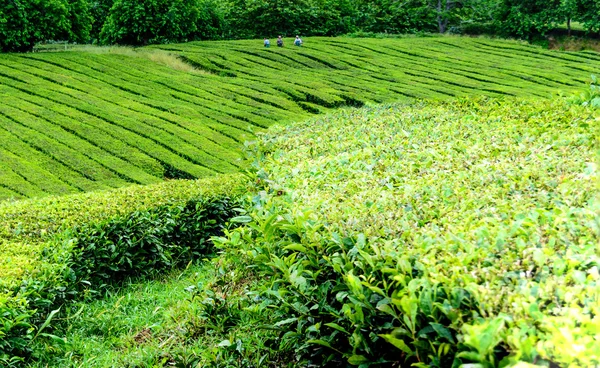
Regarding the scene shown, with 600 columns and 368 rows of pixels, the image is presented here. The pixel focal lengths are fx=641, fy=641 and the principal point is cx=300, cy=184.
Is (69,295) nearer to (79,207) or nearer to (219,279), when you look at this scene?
(79,207)

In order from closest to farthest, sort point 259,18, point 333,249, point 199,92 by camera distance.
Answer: point 333,249
point 199,92
point 259,18

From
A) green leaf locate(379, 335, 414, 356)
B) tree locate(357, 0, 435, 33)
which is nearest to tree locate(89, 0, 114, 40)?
tree locate(357, 0, 435, 33)

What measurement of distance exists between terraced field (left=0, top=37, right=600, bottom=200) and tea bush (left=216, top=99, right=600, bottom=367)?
8.34 feet

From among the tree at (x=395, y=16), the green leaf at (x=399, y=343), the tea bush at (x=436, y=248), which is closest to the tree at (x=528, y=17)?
the tree at (x=395, y=16)

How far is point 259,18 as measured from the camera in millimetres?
26500

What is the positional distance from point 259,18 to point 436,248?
2514 cm

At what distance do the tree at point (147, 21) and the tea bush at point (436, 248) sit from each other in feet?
59.3

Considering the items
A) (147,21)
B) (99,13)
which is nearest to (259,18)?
(147,21)

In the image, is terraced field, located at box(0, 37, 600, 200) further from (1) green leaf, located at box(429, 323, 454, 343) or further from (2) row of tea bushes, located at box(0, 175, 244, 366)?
(1) green leaf, located at box(429, 323, 454, 343)

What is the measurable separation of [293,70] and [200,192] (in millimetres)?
13365

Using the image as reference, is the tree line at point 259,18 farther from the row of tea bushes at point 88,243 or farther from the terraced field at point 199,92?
the row of tea bushes at point 88,243

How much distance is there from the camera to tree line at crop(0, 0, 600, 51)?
61.9 ft

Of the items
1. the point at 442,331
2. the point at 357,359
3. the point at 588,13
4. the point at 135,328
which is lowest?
the point at 135,328

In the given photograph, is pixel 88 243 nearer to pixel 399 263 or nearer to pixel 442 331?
pixel 399 263
